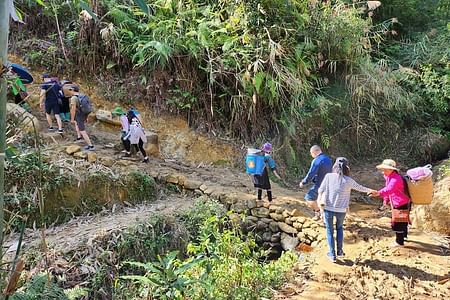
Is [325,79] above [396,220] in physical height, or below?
above

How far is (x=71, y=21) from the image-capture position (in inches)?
369

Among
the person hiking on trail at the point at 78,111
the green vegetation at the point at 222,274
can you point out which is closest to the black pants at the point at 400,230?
the green vegetation at the point at 222,274

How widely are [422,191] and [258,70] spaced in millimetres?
4404

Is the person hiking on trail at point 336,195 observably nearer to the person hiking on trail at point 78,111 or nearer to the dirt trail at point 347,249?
the dirt trail at point 347,249

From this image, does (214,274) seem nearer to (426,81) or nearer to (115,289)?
(115,289)

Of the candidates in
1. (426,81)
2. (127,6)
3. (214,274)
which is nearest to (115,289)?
(214,274)

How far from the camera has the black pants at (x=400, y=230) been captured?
4988 millimetres

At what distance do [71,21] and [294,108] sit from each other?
596 centimetres

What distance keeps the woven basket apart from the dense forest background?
388cm

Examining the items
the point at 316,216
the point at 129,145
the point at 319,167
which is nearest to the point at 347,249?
the point at 316,216

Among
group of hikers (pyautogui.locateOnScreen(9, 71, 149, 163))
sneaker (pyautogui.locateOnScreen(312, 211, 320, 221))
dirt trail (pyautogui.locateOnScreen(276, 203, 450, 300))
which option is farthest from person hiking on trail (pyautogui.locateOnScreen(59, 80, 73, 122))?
dirt trail (pyautogui.locateOnScreen(276, 203, 450, 300))

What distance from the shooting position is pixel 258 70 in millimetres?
8094

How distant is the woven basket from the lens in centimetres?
475

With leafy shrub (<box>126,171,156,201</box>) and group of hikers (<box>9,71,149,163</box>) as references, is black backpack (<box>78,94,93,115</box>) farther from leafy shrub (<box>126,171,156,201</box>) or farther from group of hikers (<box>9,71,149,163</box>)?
leafy shrub (<box>126,171,156,201</box>)
